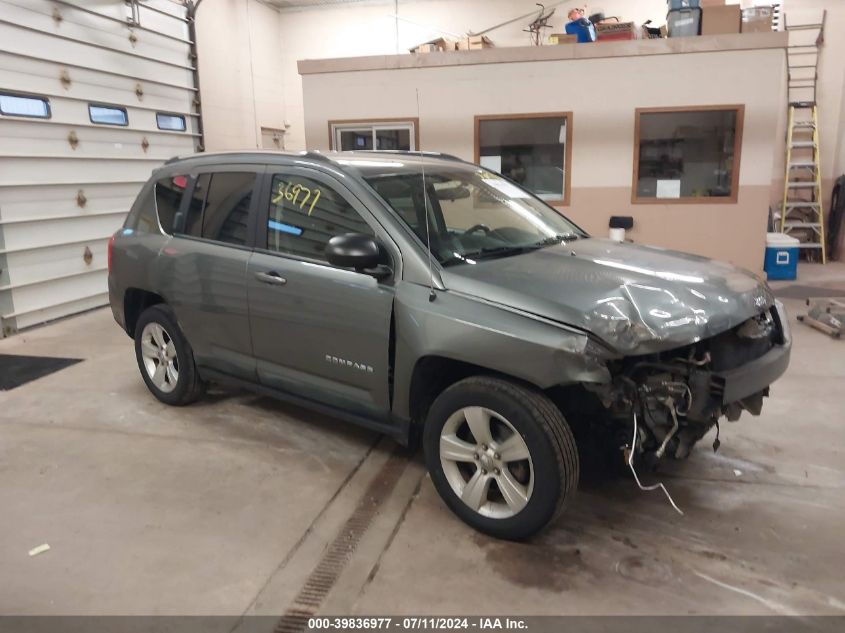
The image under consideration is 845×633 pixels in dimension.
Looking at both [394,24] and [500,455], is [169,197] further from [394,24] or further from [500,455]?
[394,24]

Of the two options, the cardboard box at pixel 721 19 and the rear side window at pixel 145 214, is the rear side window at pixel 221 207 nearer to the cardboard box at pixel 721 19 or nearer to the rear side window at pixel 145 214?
the rear side window at pixel 145 214

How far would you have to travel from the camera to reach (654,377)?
2611 mm

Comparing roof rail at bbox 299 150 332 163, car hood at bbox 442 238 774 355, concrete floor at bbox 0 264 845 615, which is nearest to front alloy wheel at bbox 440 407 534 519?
concrete floor at bbox 0 264 845 615

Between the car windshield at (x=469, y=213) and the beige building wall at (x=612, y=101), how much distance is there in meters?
4.64

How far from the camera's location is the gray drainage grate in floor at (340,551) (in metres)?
2.42

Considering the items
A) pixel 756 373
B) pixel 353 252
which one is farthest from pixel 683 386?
pixel 353 252

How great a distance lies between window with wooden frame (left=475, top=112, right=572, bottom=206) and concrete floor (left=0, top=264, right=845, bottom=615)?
16.3ft

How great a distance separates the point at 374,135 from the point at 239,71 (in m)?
4.32

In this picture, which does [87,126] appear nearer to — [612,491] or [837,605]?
[612,491]

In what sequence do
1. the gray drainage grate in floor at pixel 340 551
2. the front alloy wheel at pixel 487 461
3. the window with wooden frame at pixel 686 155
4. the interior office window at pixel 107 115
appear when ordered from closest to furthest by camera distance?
1. the gray drainage grate in floor at pixel 340 551
2. the front alloy wheel at pixel 487 461
3. the interior office window at pixel 107 115
4. the window with wooden frame at pixel 686 155

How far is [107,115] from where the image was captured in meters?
8.21

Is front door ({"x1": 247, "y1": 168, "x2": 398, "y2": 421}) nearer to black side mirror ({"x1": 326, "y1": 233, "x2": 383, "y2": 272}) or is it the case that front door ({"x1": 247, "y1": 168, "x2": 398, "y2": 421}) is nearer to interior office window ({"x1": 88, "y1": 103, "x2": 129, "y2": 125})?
black side mirror ({"x1": 326, "y1": 233, "x2": 383, "y2": 272})

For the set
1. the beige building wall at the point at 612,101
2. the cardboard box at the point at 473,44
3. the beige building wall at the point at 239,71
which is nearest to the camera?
the beige building wall at the point at 612,101

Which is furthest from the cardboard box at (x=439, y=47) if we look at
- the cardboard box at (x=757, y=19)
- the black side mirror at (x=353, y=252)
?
the black side mirror at (x=353, y=252)
